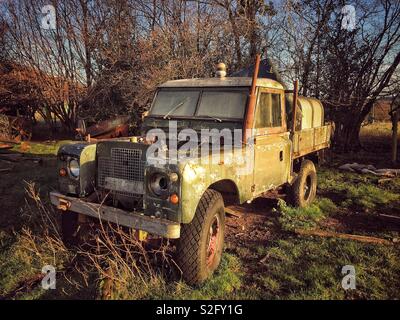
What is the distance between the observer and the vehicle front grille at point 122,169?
3.52 m

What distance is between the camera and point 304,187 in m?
6.10

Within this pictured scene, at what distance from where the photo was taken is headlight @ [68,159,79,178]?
12.6ft

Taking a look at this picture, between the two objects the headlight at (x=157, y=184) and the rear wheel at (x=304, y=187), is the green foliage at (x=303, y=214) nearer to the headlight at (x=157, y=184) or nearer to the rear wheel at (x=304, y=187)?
the rear wheel at (x=304, y=187)

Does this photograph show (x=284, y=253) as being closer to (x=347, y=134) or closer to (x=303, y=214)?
(x=303, y=214)

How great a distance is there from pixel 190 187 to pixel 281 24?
1188 centimetres

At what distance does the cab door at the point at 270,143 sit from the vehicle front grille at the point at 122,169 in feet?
5.01

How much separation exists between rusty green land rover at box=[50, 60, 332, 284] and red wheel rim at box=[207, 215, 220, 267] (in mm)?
11

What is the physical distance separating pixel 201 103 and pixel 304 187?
279cm

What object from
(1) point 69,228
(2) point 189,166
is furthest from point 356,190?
(1) point 69,228

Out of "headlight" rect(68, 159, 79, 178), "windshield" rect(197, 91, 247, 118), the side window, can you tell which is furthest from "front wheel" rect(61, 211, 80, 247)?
the side window

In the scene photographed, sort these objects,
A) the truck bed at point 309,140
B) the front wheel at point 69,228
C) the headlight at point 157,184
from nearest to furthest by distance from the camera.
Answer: the headlight at point 157,184 → the front wheel at point 69,228 → the truck bed at point 309,140

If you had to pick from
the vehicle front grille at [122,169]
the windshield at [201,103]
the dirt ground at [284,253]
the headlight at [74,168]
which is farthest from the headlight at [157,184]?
the windshield at [201,103]

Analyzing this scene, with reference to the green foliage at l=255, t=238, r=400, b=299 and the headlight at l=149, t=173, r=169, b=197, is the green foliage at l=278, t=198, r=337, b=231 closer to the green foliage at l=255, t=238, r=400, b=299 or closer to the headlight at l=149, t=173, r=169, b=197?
the green foliage at l=255, t=238, r=400, b=299
